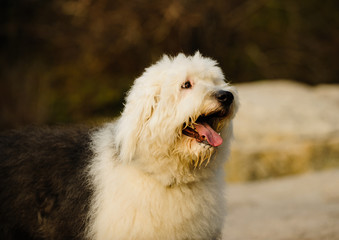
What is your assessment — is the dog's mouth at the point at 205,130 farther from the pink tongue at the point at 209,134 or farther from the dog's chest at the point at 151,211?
the dog's chest at the point at 151,211

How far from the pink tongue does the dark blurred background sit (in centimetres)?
942

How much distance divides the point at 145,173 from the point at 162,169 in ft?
0.51

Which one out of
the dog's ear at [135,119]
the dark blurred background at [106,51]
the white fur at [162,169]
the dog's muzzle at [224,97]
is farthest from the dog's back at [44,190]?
the dark blurred background at [106,51]

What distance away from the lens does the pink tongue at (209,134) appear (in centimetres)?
359

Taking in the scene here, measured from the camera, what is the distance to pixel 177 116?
356cm

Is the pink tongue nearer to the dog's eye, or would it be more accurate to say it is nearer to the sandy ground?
the dog's eye

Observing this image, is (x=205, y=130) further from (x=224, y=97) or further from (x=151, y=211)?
(x=151, y=211)

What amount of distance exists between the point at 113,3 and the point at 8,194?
962 centimetres

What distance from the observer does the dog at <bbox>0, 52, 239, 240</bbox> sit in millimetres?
3584

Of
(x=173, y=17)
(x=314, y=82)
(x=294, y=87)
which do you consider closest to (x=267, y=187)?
(x=294, y=87)

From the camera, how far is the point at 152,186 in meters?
3.69

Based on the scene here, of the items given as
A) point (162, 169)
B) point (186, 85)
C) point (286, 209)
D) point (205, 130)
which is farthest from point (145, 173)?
point (286, 209)

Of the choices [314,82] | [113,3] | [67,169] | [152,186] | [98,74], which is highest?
[113,3]

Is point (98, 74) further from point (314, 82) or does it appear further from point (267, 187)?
point (267, 187)
